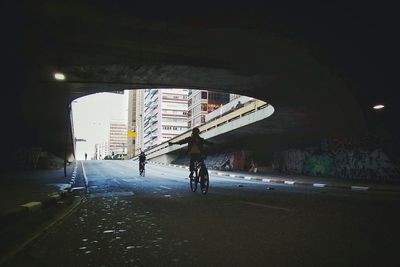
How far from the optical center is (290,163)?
1335 inches

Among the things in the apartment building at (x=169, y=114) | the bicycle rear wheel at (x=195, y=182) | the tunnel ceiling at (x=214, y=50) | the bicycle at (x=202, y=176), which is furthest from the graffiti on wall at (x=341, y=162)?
the apartment building at (x=169, y=114)

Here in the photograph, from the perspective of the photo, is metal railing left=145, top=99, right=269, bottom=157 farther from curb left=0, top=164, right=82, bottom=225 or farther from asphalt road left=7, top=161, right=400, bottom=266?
asphalt road left=7, top=161, right=400, bottom=266

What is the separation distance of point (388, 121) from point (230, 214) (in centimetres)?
1613

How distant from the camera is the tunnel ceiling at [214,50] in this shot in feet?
32.5

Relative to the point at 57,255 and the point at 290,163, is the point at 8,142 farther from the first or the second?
the point at 57,255

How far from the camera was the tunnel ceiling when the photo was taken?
9906 mm

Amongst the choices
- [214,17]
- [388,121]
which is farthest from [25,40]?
[388,121]

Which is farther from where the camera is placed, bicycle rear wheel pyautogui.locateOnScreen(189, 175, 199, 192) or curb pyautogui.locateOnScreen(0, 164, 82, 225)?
bicycle rear wheel pyautogui.locateOnScreen(189, 175, 199, 192)

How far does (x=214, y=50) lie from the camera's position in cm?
1336

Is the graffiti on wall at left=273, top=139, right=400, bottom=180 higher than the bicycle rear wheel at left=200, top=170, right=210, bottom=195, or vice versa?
the graffiti on wall at left=273, top=139, right=400, bottom=180

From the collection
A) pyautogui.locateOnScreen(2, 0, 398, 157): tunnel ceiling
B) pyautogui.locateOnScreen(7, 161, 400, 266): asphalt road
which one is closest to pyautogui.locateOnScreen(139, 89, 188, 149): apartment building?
pyautogui.locateOnScreen(2, 0, 398, 157): tunnel ceiling

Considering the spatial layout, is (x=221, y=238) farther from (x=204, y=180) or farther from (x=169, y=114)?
(x=169, y=114)

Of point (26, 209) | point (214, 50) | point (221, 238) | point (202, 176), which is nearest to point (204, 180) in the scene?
point (202, 176)

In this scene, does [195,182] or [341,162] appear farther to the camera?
[341,162]
